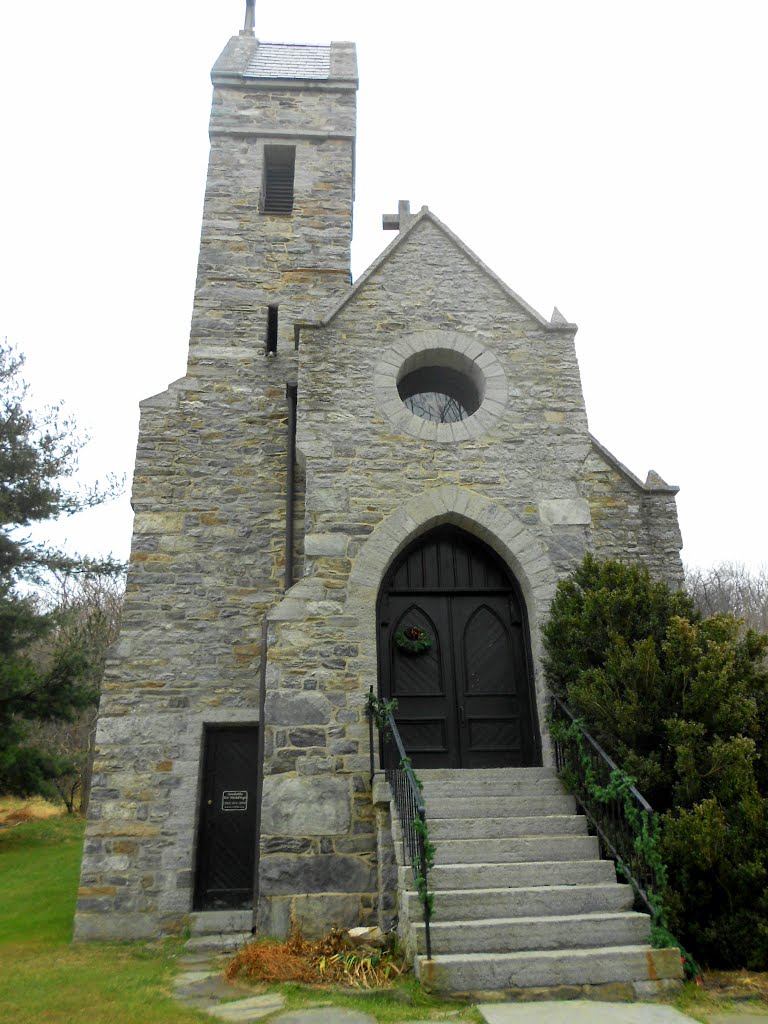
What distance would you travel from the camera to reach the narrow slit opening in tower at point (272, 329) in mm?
10523

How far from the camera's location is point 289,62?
43.7 ft

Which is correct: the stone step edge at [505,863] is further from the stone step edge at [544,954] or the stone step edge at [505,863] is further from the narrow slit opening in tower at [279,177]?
the narrow slit opening in tower at [279,177]

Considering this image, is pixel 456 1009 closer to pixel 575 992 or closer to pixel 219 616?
pixel 575 992

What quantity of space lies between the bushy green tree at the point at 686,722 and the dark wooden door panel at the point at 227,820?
3.74 metres

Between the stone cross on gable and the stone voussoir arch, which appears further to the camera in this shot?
the stone cross on gable

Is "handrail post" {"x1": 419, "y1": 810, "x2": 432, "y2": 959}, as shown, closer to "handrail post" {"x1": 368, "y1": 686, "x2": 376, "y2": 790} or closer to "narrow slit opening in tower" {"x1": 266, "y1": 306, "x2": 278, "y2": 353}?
"handrail post" {"x1": 368, "y1": 686, "x2": 376, "y2": 790}

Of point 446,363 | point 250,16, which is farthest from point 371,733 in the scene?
point 250,16

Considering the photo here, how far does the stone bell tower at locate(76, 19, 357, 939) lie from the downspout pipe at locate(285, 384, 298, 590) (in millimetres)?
36

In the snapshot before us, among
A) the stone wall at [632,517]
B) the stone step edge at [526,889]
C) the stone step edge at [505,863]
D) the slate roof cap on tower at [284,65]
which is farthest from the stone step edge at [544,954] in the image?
the slate roof cap on tower at [284,65]

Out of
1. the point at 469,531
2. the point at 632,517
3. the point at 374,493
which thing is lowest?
the point at 469,531

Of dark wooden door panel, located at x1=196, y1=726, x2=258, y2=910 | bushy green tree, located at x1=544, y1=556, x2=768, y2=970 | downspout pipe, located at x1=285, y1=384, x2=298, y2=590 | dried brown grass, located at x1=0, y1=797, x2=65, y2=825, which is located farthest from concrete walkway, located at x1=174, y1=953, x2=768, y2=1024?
dried brown grass, located at x1=0, y1=797, x2=65, y2=825

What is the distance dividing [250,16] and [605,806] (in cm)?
1675

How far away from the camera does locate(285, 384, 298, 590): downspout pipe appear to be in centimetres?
877

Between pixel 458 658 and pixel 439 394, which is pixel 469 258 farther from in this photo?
pixel 458 658
